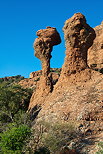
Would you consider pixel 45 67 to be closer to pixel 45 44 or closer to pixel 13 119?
pixel 45 44

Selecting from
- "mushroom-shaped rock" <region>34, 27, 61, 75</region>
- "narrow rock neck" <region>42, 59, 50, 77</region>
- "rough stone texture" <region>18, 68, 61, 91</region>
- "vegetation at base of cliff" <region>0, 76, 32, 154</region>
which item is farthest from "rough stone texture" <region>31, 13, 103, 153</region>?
"rough stone texture" <region>18, 68, 61, 91</region>

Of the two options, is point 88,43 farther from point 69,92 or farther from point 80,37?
point 69,92

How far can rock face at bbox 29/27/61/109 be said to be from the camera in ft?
63.1

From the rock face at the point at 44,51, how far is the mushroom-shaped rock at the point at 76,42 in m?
3.46

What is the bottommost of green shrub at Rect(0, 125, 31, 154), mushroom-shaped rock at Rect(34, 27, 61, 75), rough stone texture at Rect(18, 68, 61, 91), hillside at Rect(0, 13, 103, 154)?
green shrub at Rect(0, 125, 31, 154)

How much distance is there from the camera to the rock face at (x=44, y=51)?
1923 centimetres

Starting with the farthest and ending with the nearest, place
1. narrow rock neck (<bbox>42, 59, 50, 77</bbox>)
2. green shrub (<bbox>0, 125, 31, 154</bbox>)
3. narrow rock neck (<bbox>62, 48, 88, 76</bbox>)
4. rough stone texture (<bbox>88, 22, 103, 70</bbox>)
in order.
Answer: rough stone texture (<bbox>88, 22, 103, 70</bbox>) < narrow rock neck (<bbox>42, 59, 50, 77</bbox>) < narrow rock neck (<bbox>62, 48, 88, 76</bbox>) < green shrub (<bbox>0, 125, 31, 154</bbox>)

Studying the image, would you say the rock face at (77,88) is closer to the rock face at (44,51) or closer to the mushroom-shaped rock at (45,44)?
the rock face at (44,51)

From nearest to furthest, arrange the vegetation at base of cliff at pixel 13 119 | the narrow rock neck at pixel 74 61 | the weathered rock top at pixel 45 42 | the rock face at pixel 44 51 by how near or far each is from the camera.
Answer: the vegetation at base of cliff at pixel 13 119, the narrow rock neck at pixel 74 61, the rock face at pixel 44 51, the weathered rock top at pixel 45 42

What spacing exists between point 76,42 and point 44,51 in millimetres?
4770

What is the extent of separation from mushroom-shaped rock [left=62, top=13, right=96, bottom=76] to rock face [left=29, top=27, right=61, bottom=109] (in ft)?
11.4

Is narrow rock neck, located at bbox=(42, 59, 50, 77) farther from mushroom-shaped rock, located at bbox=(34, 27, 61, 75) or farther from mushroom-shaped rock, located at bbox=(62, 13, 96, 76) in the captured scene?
mushroom-shaped rock, located at bbox=(62, 13, 96, 76)

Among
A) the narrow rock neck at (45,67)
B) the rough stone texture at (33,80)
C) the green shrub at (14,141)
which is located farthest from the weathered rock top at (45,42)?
the green shrub at (14,141)

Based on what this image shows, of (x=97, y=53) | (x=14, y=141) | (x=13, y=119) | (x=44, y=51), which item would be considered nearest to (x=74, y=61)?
(x=44, y=51)
